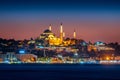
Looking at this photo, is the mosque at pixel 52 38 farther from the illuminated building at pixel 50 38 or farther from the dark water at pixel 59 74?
the dark water at pixel 59 74

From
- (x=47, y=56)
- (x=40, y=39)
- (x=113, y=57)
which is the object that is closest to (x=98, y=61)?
(x=113, y=57)

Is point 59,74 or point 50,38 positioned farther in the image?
point 50,38

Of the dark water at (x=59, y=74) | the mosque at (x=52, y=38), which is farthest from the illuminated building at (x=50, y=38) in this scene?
the dark water at (x=59, y=74)

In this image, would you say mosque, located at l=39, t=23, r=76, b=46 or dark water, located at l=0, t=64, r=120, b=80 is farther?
mosque, located at l=39, t=23, r=76, b=46

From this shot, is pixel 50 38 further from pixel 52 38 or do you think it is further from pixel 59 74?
pixel 59 74

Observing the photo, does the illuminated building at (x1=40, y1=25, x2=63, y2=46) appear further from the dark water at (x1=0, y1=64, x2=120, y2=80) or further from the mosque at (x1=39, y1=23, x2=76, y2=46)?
the dark water at (x1=0, y1=64, x2=120, y2=80)

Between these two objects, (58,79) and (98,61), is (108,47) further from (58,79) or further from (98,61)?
(58,79)

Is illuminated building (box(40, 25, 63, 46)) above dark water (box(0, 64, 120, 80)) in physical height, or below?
above

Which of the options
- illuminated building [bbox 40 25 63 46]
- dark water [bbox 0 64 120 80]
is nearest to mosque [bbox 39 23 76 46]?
illuminated building [bbox 40 25 63 46]

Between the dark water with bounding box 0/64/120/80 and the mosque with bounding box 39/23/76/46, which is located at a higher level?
the mosque with bounding box 39/23/76/46

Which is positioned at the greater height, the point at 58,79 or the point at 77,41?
the point at 77,41

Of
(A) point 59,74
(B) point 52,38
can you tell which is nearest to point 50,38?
(B) point 52,38
